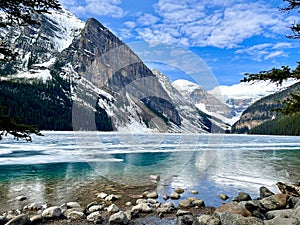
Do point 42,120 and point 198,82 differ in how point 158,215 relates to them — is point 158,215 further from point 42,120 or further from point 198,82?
point 42,120

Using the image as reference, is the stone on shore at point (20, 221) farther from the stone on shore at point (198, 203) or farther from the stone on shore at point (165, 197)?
the stone on shore at point (198, 203)

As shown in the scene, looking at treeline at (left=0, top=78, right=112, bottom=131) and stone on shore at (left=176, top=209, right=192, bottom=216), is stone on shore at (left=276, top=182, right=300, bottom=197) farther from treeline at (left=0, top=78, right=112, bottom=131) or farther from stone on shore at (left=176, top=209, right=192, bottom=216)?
treeline at (left=0, top=78, right=112, bottom=131)

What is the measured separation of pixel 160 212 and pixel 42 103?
140 m

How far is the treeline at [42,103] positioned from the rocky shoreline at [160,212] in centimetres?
9943

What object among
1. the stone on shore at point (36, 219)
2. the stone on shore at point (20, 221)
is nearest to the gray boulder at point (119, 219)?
the stone on shore at point (36, 219)

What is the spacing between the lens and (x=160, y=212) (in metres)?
11.4

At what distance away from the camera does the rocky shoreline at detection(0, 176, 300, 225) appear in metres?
9.00

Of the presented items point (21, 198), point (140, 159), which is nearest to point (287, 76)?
point (21, 198)

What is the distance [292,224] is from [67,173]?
59.1 feet

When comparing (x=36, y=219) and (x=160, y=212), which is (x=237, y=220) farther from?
(x=36, y=219)

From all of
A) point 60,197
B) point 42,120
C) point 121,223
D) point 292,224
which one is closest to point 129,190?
point 60,197

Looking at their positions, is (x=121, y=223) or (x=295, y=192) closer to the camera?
(x=121, y=223)

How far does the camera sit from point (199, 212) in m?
11.7

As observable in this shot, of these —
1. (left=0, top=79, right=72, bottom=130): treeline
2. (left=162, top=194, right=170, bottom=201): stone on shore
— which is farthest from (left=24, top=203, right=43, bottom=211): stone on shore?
(left=0, top=79, right=72, bottom=130): treeline
